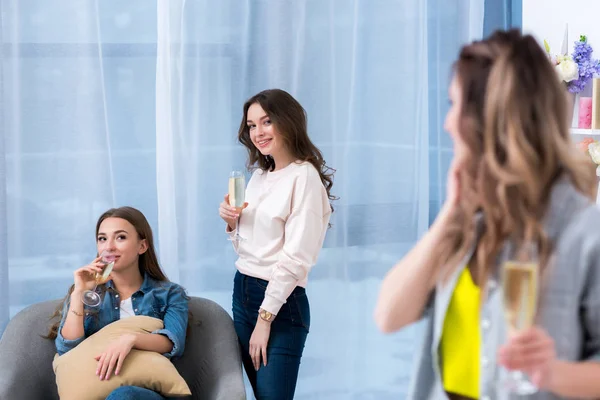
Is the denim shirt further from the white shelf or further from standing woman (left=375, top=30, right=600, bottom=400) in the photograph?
the white shelf

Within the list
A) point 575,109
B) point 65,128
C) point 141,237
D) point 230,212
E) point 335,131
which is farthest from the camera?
point 335,131

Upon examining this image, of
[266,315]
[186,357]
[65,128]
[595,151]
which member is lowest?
[186,357]

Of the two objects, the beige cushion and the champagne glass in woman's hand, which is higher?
the champagne glass in woman's hand

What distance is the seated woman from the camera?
2.50 metres

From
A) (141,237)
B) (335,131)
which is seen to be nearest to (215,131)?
(335,131)

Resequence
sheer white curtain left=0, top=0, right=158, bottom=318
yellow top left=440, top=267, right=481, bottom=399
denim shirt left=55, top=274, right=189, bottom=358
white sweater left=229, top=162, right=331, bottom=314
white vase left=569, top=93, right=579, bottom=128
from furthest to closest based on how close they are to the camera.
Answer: white vase left=569, top=93, right=579, bottom=128
sheer white curtain left=0, top=0, right=158, bottom=318
denim shirt left=55, top=274, right=189, bottom=358
white sweater left=229, top=162, right=331, bottom=314
yellow top left=440, top=267, right=481, bottom=399

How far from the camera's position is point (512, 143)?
3.69ft

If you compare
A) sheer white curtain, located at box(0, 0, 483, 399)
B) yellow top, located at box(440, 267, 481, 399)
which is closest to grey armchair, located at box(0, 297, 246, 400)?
sheer white curtain, located at box(0, 0, 483, 399)

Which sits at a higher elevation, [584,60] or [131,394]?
[584,60]

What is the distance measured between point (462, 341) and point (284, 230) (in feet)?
4.29

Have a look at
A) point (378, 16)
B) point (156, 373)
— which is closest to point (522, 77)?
point (156, 373)

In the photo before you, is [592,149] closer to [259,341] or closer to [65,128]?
[259,341]

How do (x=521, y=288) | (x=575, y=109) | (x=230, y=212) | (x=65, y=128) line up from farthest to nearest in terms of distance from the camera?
(x=575, y=109)
(x=65, y=128)
(x=230, y=212)
(x=521, y=288)

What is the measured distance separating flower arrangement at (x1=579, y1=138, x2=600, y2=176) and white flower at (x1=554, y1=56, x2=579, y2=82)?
10.9 inches
